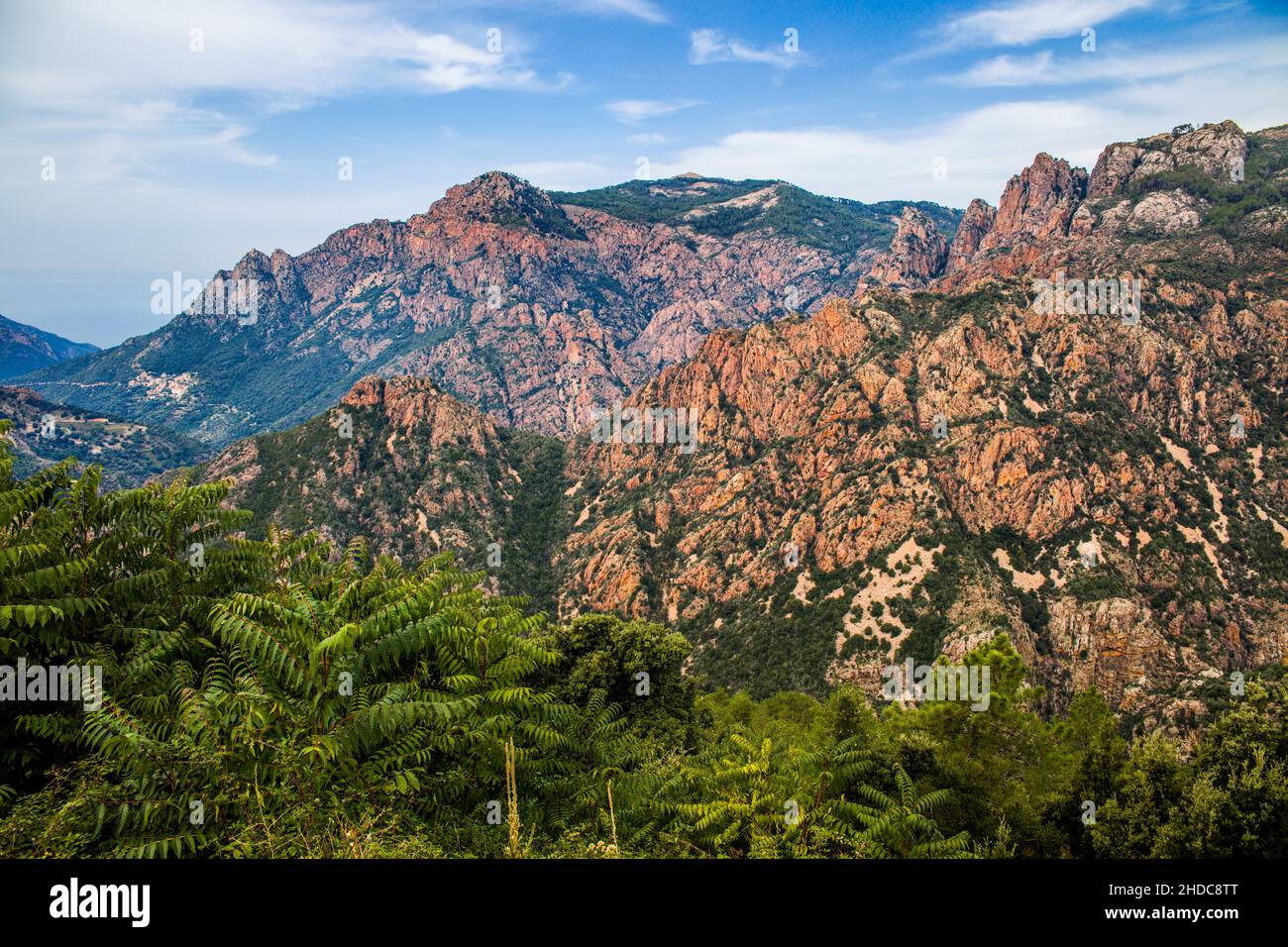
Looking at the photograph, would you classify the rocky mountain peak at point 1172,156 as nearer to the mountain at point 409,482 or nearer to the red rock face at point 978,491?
the red rock face at point 978,491

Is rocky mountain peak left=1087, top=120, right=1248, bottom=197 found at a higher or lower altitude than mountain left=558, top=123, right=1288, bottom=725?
higher

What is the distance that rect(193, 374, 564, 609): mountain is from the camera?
12469 cm

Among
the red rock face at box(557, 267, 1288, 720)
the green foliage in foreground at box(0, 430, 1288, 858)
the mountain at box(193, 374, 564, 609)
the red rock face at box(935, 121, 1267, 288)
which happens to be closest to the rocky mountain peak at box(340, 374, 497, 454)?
the mountain at box(193, 374, 564, 609)

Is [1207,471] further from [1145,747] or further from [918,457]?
[1145,747]

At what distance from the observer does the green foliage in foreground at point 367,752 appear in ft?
21.9

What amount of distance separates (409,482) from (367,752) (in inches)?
5473

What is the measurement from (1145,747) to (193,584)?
19.2m

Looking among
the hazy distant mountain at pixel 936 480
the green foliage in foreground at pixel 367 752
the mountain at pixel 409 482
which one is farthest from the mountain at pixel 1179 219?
the green foliage in foreground at pixel 367 752

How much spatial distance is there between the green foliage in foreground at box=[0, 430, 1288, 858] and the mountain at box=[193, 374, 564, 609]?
340ft

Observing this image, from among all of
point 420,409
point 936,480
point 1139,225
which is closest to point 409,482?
point 420,409

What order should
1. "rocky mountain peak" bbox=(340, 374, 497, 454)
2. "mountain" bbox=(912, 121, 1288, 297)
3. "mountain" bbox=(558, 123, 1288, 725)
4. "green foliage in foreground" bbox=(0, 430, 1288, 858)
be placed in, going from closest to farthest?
"green foliage in foreground" bbox=(0, 430, 1288, 858) < "mountain" bbox=(558, 123, 1288, 725) < "mountain" bbox=(912, 121, 1288, 297) < "rocky mountain peak" bbox=(340, 374, 497, 454)

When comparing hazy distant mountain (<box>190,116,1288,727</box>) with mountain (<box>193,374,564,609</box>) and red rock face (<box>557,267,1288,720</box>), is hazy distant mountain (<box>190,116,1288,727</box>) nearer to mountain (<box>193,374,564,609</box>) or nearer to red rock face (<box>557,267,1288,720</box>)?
red rock face (<box>557,267,1288,720</box>)

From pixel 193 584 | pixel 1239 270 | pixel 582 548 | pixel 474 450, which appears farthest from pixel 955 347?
pixel 193 584
